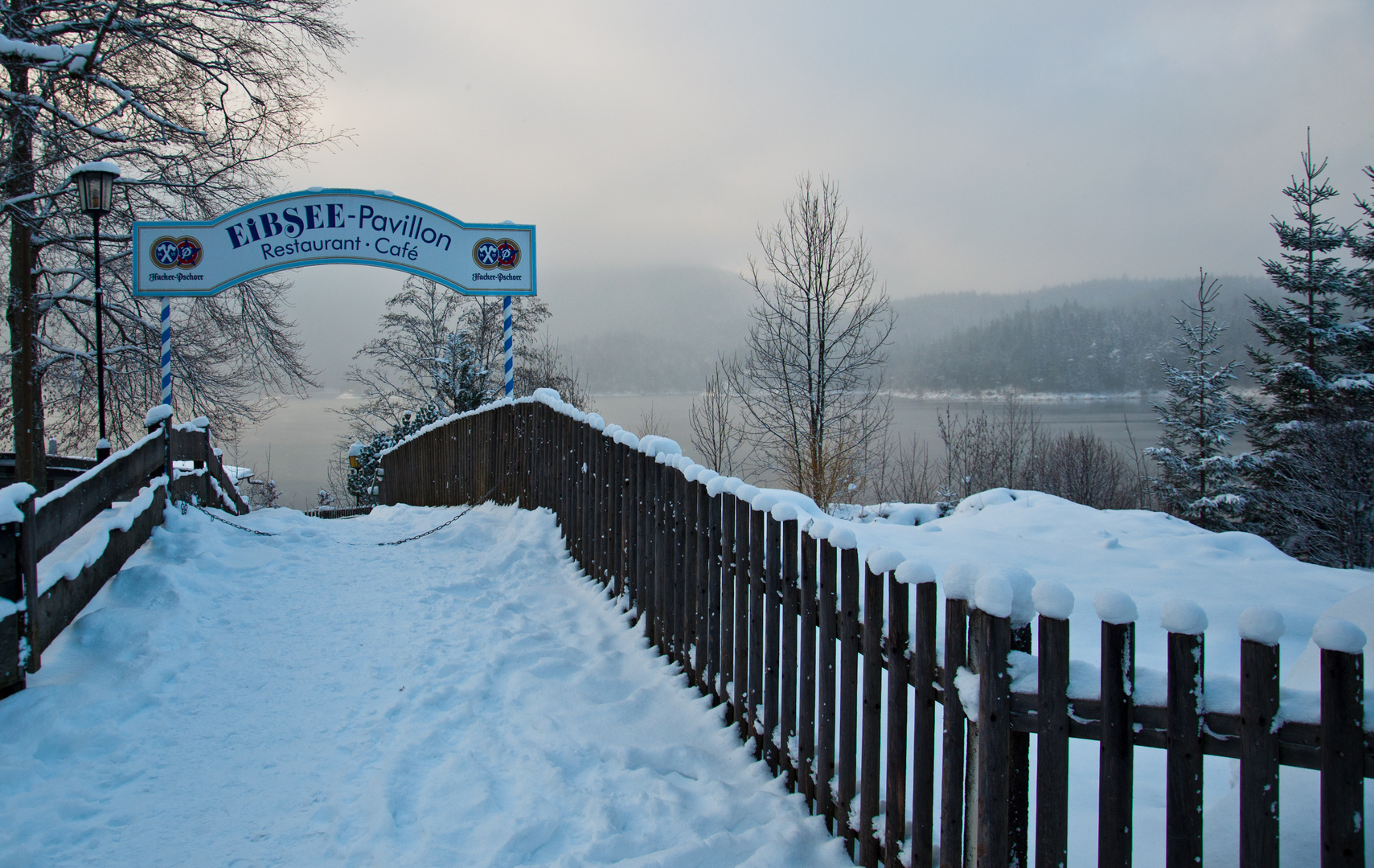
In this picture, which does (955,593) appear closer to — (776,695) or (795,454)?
(776,695)

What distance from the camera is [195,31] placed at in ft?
42.1

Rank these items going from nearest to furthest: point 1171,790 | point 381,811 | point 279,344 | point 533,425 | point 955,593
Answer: point 1171,790 < point 955,593 < point 381,811 < point 533,425 < point 279,344

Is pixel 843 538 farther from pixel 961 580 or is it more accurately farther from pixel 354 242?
pixel 354 242

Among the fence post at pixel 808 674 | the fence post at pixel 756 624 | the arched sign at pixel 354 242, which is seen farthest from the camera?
the arched sign at pixel 354 242

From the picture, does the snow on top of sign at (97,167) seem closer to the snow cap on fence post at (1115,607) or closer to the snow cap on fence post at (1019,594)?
the snow cap on fence post at (1019,594)

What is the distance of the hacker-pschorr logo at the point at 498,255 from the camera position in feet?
32.6

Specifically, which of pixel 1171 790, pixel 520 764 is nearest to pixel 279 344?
pixel 520 764

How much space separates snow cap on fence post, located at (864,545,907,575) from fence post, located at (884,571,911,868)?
1.2 inches

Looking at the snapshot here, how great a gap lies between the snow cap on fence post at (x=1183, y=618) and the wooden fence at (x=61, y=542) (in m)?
4.66

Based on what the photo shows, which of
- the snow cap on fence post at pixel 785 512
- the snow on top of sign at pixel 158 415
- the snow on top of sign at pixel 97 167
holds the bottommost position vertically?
the snow cap on fence post at pixel 785 512

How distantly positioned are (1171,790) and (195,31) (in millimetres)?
16449

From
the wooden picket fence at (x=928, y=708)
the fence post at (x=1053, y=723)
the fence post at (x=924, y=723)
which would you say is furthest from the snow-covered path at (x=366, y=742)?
the fence post at (x=1053, y=723)

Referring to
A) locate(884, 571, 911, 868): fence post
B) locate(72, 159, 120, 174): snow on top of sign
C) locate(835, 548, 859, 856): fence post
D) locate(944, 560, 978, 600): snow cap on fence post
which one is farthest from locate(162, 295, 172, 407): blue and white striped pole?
locate(944, 560, 978, 600): snow cap on fence post

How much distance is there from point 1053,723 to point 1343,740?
21.7 inches
